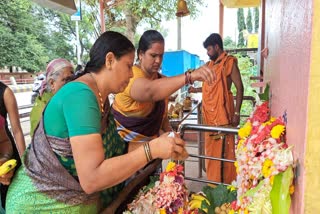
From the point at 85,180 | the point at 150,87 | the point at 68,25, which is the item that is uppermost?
the point at 68,25

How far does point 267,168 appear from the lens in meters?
0.67

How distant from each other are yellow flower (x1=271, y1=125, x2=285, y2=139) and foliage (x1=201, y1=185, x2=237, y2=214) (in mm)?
636

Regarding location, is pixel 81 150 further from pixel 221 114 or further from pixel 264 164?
pixel 221 114

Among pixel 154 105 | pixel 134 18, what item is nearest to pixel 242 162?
pixel 154 105

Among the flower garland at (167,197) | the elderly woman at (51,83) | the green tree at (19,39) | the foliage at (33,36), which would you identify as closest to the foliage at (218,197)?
the flower garland at (167,197)

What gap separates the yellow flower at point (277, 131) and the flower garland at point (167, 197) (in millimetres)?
546

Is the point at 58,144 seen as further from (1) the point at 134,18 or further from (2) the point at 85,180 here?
(1) the point at 134,18

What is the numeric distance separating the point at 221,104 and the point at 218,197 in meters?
1.77

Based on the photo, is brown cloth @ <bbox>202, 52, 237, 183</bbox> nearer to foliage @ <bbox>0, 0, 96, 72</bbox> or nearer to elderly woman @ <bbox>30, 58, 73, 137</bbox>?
elderly woman @ <bbox>30, 58, 73, 137</bbox>

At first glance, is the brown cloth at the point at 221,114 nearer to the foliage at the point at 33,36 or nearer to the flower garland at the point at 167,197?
the flower garland at the point at 167,197

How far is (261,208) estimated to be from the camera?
720 mm

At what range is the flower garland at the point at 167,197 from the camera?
1219 millimetres

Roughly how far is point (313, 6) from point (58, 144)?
920mm

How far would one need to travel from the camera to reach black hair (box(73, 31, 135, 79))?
1.16 metres
